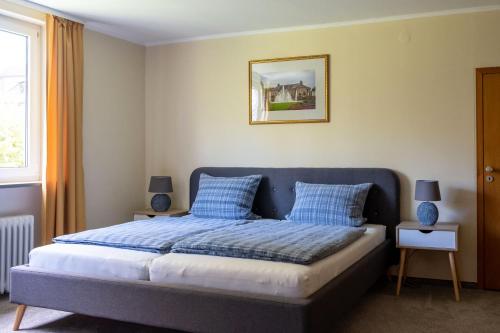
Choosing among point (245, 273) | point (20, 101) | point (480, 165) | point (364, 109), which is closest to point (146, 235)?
point (245, 273)

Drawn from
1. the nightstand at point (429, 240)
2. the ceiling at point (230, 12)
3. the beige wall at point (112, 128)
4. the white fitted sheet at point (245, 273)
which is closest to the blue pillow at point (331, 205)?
the nightstand at point (429, 240)

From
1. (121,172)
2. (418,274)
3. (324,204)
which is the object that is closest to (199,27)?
(121,172)

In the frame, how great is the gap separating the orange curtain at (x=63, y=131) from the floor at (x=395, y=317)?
782mm

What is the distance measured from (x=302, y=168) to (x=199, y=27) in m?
1.63

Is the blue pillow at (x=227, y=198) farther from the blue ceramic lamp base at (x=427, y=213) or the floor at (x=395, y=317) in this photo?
the blue ceramic lamp base at (x=427, y=213)

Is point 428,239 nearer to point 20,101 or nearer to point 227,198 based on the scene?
point 227,198

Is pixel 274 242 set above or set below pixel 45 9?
below

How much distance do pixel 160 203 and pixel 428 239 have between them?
249 cm

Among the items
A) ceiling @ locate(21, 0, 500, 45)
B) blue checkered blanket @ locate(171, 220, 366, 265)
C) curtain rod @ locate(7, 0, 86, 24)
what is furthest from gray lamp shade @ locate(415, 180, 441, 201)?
curtain rod @ locate(7, 0, 86, 24)

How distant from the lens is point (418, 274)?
4.43 m

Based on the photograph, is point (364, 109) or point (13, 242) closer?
point (13, 242)

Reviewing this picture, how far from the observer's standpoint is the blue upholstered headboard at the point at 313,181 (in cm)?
441

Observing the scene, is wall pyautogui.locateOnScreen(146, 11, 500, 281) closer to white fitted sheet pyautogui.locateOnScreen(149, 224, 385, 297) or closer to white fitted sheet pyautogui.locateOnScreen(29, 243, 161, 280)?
white fitted sheet pyautogui.locateOnScreen(149, 224, 385, 297)

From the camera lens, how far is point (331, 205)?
4.23 m
